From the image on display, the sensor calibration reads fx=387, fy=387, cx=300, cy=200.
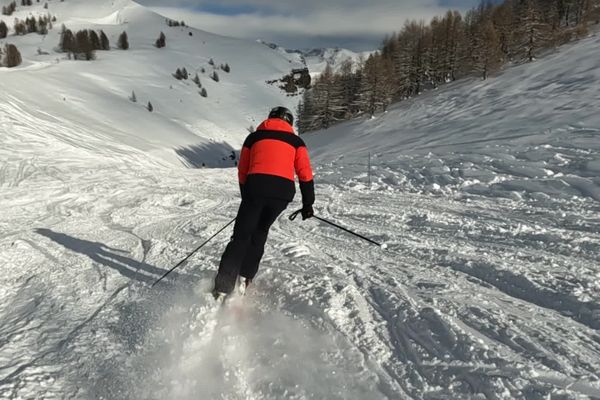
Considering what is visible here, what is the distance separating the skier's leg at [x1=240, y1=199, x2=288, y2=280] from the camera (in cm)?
396

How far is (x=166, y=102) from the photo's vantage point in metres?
73.8

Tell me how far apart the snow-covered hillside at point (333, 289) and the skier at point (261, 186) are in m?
0.47

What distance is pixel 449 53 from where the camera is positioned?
4356cm

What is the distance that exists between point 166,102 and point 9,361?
76.9m

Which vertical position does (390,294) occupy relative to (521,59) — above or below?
below

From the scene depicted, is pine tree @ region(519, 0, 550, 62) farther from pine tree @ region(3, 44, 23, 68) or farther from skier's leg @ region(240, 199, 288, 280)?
pine tree @ region(3, 44, 23, 68)

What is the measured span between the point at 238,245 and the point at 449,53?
46.5 metres

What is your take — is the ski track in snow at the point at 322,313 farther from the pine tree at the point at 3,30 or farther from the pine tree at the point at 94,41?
the pine tree at the point at 3,30

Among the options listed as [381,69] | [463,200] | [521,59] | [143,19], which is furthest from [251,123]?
[143,19]

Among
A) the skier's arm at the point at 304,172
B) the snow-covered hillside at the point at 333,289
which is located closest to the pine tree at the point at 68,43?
the snow-covered hillside at the point at 333,289

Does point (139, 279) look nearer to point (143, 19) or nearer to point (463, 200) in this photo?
point (463, 200)

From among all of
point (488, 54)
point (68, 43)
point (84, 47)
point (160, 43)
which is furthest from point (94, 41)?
point (488, 54)

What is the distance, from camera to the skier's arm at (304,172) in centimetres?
402

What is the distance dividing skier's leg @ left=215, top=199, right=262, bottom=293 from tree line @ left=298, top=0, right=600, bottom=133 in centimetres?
3714
